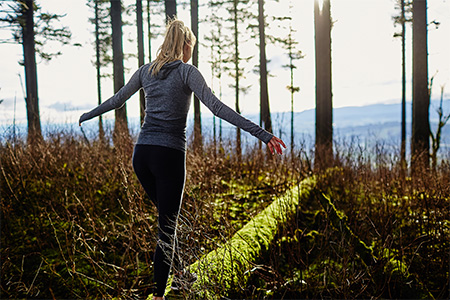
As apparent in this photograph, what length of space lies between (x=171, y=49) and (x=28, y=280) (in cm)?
303

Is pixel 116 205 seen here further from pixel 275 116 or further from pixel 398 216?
pixel 398 216

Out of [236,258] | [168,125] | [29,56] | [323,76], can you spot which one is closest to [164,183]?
[168,125]

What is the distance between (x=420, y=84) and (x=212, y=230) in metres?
7.73

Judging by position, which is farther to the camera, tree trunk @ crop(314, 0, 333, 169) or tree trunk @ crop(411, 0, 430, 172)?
tree trunk @ crop(314, 0, 333, 169)

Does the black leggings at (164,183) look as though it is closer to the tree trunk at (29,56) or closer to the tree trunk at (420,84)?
the tree trunk at (420,84)

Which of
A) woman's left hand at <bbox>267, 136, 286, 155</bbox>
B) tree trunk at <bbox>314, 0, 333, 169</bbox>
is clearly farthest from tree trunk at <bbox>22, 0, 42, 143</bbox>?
woman's left hand at <bbox>267, 136, 286, 155</bbox>

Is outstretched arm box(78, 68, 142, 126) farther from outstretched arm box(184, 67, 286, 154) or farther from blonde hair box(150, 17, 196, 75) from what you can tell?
outstretched arm box(184, 67, 286, 154)

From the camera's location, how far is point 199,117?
11789 mm

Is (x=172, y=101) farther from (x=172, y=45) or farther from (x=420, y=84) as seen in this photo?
(x=420, y=84)

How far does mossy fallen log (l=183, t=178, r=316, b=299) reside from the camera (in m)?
2.40

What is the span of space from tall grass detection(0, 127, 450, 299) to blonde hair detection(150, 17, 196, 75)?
986mm

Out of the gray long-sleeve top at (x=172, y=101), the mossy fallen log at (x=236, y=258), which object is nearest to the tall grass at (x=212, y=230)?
the mossy fallen log at (x=236, y=258)

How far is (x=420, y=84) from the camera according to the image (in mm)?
8867

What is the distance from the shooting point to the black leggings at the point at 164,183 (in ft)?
8.73
